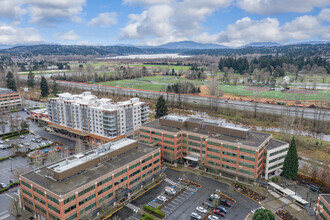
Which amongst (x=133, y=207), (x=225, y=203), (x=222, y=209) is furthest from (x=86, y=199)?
(x=225, y=203)

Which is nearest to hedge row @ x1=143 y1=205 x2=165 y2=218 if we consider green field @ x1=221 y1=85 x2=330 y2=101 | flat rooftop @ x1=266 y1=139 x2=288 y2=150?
flat rooftop @ x1=266 y1=139 x2=288 y2=150

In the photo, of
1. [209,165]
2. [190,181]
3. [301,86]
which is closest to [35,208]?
[190,181]

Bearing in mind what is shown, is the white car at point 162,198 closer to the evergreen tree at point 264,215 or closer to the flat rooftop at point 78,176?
the flat rooftop at point 78,176

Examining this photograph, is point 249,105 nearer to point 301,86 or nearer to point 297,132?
point 297,132

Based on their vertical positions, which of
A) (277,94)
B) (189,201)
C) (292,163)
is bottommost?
(189,201)

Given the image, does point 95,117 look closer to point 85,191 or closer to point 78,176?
point 78,176

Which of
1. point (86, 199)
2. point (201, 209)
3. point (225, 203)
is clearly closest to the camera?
point (86, 199)

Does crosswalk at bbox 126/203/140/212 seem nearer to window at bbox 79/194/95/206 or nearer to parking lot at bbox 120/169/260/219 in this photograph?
parking lot at bbox 120/169/260/219
